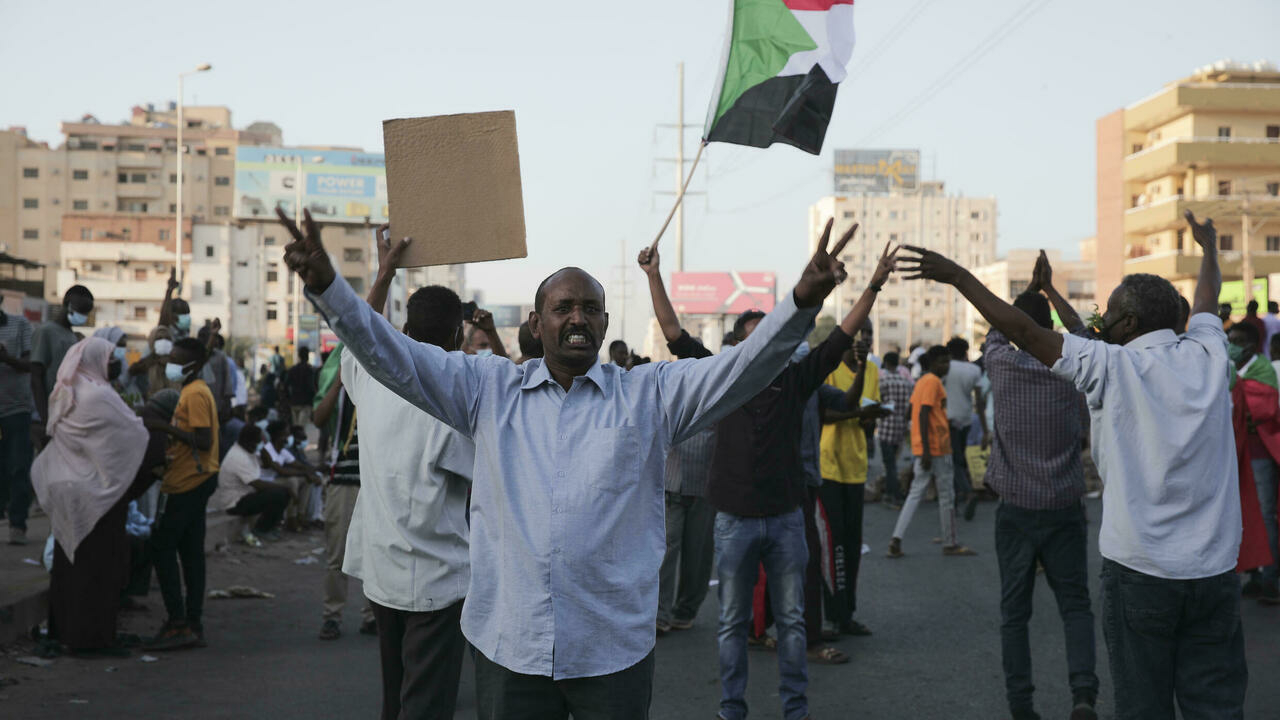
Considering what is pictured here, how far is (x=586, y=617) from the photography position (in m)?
2.92

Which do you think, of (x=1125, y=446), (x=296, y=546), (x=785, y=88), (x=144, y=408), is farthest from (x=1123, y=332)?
(x=296, y=546)

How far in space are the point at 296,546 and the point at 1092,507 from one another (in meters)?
10.0

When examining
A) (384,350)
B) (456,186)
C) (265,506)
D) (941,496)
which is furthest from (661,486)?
(265,506)

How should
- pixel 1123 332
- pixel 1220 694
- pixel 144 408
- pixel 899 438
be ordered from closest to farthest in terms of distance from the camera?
pixel 1220 694 < pixel 1123 332 < pixel 144 408 < pixel 899 438

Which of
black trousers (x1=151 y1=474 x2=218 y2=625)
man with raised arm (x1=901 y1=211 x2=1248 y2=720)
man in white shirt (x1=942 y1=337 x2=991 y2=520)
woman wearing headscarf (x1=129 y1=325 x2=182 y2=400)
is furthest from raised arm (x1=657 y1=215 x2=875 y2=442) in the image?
man in white shirt (x1=942 y1=337 x2=991 y2=520)

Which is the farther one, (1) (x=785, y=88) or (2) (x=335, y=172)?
(2) (x=335, y=172)

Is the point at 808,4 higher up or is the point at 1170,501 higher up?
the point at 808,4

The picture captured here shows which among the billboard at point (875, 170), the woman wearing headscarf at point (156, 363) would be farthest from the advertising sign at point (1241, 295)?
the billboard at point (875, 170)

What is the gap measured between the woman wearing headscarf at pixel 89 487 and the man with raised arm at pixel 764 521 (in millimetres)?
3928

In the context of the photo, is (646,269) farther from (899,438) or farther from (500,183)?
(899,438)

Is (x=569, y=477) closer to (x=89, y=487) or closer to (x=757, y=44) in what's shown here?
(x=757, y=44)

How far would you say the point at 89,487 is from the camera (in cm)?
728

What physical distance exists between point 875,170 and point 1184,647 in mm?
131162

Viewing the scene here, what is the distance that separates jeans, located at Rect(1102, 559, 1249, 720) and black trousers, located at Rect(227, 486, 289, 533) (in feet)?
32.7
